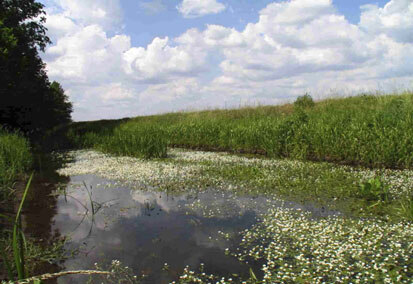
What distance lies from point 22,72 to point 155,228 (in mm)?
23507

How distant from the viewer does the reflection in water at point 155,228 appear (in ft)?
14.9

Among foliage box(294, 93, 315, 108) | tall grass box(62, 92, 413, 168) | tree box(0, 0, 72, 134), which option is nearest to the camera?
tall grass box(62, 92, 413, 168)

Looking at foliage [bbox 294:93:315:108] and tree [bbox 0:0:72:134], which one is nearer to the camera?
tree [bbox 0:0:72:134]

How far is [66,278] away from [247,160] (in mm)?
10124

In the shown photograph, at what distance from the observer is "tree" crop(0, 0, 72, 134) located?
21391 mm

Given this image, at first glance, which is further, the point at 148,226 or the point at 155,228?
the point at 148,226

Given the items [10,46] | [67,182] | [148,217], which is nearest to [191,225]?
[148,217]

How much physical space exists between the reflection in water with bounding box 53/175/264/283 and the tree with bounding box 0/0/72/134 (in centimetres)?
1758

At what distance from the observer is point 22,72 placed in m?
24.0

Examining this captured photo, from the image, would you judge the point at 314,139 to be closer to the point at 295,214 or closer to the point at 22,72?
the point at 295,214

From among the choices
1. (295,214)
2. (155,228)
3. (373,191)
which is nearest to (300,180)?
(373,191)

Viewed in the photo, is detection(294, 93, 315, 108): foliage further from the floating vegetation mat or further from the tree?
the tree

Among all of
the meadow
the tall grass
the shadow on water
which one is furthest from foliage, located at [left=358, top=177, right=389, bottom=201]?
the tall grass

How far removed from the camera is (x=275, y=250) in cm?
484
